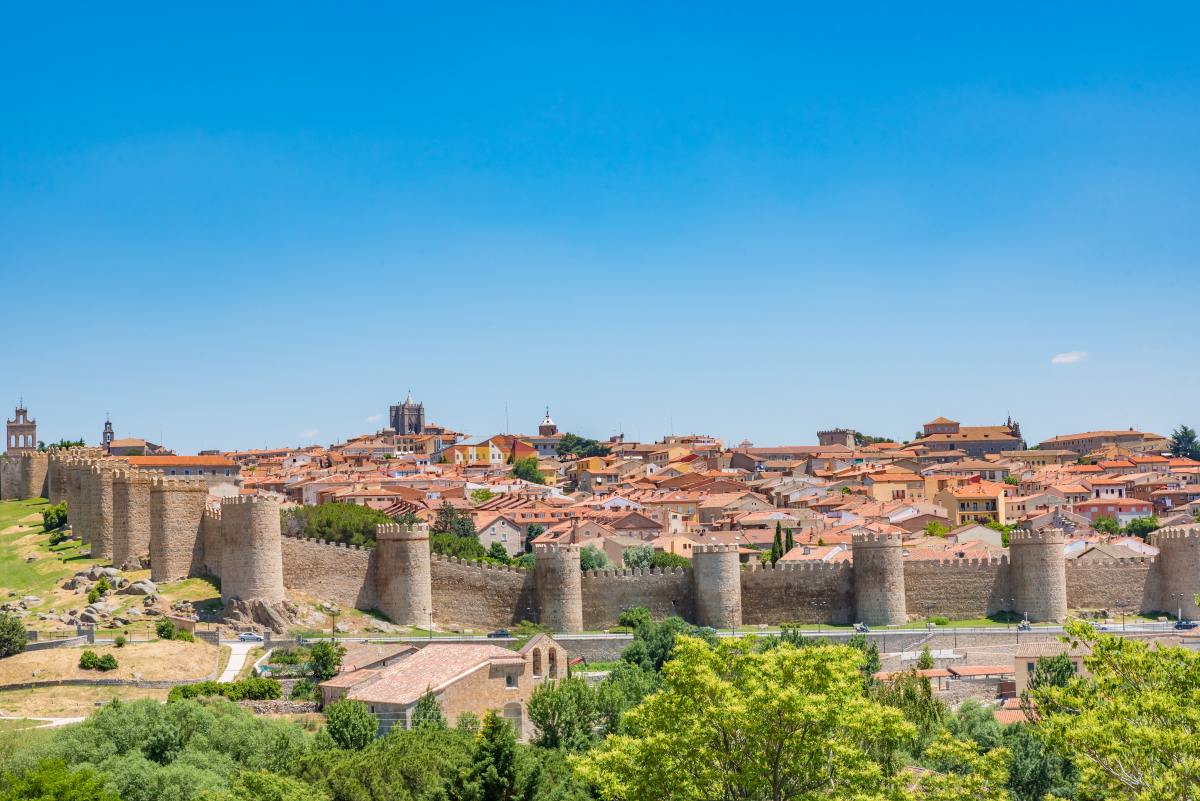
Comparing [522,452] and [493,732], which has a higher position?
[522,452]

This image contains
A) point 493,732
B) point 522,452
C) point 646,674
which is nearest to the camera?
point 493,732

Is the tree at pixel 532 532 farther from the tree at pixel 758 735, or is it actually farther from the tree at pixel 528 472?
the tree at pixel 758 735

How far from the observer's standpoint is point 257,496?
48906 millimetres

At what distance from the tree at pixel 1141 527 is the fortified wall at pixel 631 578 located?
24.0 metres

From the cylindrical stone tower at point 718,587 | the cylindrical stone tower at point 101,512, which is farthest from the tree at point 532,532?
the cylindrical stone tower at point 101,512

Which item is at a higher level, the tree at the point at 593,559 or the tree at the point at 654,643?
the tree at the point at 593,559

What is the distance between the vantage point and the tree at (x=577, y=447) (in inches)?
5379

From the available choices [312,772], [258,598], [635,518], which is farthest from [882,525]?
[312,772]

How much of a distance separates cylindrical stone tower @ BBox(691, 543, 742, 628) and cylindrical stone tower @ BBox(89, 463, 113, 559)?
1975 cm

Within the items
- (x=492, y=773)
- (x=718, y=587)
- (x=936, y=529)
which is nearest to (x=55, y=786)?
(x=492, y=773)

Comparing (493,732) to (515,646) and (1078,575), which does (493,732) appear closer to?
(515,646)

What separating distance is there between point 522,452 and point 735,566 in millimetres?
74933

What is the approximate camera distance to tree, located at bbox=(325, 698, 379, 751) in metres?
35.3

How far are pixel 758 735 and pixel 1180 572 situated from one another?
35488mm
